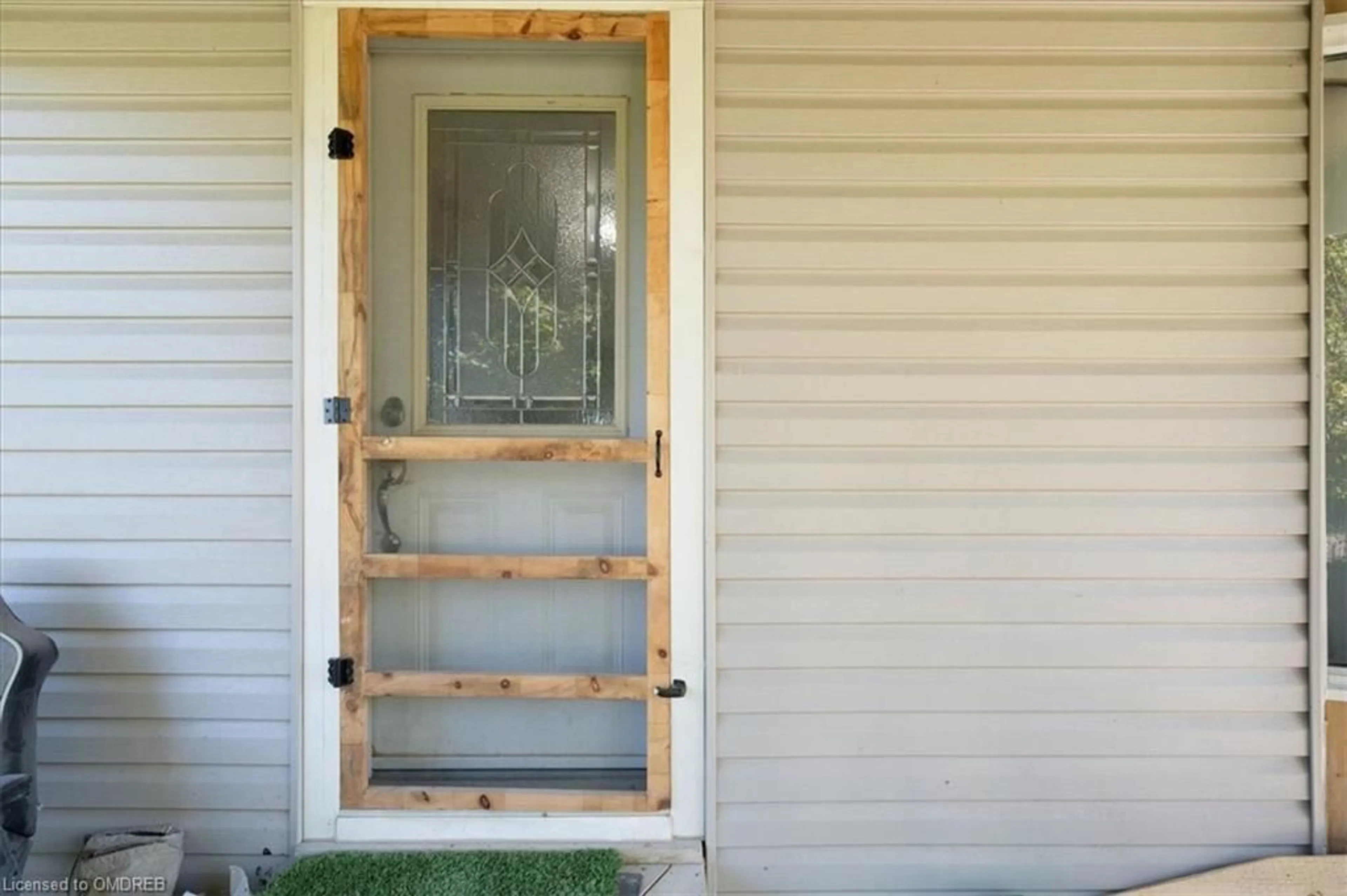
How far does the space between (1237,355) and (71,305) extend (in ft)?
9.58

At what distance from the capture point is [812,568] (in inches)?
77.7

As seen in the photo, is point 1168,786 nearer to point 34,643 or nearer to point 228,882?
point 228,882

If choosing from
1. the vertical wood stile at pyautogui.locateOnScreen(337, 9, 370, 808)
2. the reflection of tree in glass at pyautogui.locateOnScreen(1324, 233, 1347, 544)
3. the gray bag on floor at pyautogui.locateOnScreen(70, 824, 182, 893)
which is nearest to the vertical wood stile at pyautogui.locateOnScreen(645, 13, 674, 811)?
the vertical wood stile at pyautogui.locateOnScreen(337, 9, 370, 808)

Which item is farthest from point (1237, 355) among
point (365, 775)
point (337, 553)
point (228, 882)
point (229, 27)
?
point (228, 882)

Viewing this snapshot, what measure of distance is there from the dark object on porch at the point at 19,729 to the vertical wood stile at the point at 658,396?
53.1 inches

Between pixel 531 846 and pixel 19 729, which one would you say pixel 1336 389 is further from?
pixel 19 729

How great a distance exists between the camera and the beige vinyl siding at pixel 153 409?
1.97 m

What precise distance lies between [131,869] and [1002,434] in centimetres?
235

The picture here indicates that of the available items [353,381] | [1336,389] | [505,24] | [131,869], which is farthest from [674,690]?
[1336,389]

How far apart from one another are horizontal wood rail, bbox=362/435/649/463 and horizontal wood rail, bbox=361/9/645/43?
1.02 meters

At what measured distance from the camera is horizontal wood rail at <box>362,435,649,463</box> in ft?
6.48

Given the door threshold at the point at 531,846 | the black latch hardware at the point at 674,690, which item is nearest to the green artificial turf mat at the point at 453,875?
the door threshold at the point at 531,846

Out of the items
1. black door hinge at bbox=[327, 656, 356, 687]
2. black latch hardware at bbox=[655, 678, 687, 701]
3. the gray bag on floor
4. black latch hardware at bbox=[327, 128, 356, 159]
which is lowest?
the gray bag on floor

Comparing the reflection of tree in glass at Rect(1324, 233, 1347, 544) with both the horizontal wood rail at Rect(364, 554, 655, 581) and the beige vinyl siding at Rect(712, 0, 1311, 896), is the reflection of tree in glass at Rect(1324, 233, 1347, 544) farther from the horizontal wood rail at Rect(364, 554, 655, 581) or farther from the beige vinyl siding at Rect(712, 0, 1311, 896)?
the horizontal wood rail at Rect(364, 554, 655, 581)
